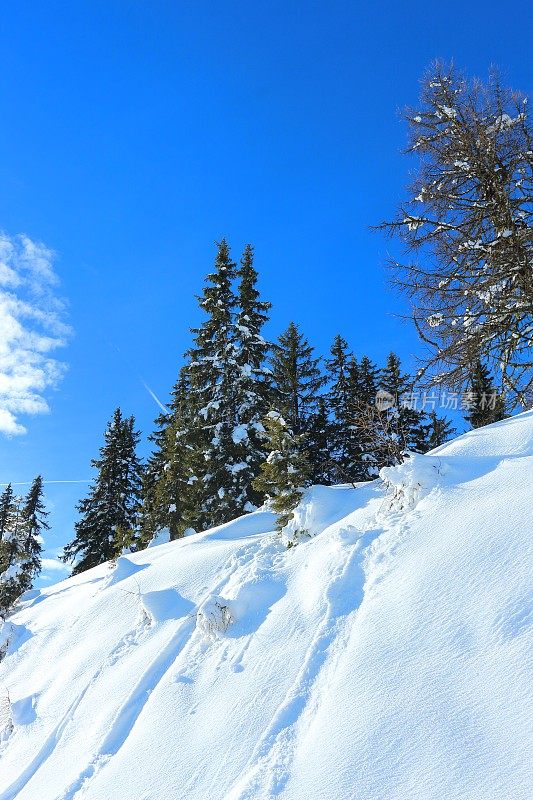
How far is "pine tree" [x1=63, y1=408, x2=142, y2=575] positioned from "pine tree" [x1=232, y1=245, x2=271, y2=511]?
11.2m

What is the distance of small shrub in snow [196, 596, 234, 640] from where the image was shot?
19.6 feet

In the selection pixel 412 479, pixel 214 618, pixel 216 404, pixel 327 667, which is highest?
pixel 216 404

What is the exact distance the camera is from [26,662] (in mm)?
8180

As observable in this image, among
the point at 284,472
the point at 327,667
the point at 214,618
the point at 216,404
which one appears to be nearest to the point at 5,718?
the point at 214,618

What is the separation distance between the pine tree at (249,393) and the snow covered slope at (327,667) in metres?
10.5

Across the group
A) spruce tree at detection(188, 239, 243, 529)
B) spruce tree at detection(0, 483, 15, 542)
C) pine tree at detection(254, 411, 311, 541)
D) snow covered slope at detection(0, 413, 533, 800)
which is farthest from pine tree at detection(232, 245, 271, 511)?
spruce tree at detection(0, 483, 15, 542)

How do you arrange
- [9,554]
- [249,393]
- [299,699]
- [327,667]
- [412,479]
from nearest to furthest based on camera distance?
1. [299,699]
2. [327,667]
3. [412,479]
4. [249,393]
5. [9,554]

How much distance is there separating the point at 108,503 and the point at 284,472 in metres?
22.8

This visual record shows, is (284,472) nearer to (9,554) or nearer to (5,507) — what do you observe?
(9,554)

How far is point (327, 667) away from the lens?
4320 millimetres

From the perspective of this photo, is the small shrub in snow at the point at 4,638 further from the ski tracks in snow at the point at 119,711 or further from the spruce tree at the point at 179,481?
the spruce tree at the point at 179,481

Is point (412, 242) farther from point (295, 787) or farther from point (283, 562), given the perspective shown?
point (295, 787)

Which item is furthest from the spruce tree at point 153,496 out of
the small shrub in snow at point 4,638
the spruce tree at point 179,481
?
the small shrub in snow at point 4,638

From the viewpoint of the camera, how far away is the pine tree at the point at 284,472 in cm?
891
